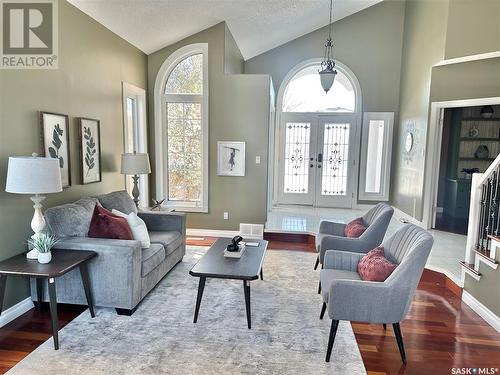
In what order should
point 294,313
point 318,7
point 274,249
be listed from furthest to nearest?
point 318,7, point 274,249, point 294,313

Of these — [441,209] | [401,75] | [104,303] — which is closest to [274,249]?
[104,303]

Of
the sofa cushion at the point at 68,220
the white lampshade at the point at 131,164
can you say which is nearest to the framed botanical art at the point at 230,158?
the white lampshade at the point at 131,164

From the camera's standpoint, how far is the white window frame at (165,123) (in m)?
5.33

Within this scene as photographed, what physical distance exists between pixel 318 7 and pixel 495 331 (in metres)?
5.16

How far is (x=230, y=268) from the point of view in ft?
9.52

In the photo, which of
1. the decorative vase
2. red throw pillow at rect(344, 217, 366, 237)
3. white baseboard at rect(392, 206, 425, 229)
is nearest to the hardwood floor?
the decorative vase

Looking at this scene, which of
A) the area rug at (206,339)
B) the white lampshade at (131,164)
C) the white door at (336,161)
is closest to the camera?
the area rug at (206,339)

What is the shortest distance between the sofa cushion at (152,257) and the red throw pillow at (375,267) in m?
1.93

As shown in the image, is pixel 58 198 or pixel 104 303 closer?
pixel 104 303

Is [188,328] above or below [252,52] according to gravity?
below

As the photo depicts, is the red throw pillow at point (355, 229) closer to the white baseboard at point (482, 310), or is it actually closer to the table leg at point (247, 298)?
the white baseboard at point (482, 310)

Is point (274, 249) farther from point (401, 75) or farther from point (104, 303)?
point (401, 75)

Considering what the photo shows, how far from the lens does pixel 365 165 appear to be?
7242 millimetres

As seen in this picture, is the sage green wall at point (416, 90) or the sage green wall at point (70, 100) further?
the sage green wall at point (416, 90)
